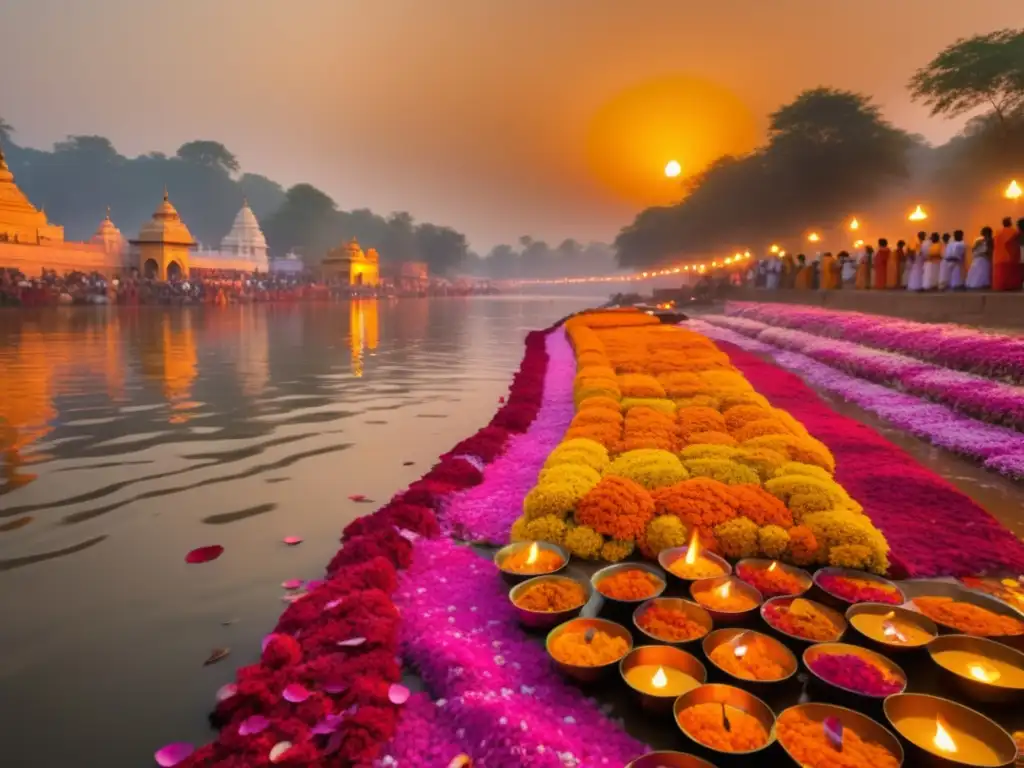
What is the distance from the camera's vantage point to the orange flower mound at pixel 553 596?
146 inches

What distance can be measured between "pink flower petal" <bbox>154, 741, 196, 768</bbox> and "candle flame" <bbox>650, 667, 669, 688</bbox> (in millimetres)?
2062

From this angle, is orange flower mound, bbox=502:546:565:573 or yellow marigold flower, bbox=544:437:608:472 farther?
yellow marigold flower, bbox=544:437:608:472

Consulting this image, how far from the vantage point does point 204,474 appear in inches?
279

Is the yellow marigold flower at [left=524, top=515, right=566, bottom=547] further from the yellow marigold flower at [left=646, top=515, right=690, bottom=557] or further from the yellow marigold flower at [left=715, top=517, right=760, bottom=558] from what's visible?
the yellow marigold flower at [left=715, top=517, right=760, bottom=558]

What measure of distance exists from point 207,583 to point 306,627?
4.06 ft

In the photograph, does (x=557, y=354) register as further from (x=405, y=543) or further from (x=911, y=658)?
(x=911, y=658)

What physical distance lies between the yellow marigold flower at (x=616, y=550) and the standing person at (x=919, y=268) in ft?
56.2

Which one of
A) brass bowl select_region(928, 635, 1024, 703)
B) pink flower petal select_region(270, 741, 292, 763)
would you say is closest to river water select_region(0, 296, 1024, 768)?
pink flower petal select_region(270, 741, 292, 763)

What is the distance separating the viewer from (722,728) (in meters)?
2.71

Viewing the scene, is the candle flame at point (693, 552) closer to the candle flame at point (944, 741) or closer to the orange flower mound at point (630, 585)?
the orange flower mound at point (630, 585)

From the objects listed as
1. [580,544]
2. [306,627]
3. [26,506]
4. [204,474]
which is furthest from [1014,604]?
[26,506]

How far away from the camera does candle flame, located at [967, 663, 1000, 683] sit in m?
3.06

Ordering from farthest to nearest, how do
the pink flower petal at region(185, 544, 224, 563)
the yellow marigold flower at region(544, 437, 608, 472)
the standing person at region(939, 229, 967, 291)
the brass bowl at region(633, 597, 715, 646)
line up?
1. the standing person at region(939, 229, 967, 291)
2. the yellow marigold flower at region(544, 437, 608, 472)
3. the pink flower petal at region(185, 544, 224, 563)
4. the brass bowl at region(633, 597, 715, 646)

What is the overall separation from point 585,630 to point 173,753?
196cm
